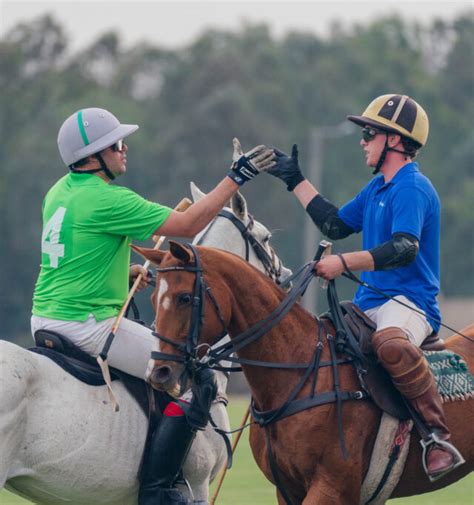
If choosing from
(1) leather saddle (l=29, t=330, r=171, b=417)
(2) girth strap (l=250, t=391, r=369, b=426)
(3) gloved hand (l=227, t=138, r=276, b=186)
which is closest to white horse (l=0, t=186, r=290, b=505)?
(1) leather saddle (l=29, t=330, r=171, b=417)

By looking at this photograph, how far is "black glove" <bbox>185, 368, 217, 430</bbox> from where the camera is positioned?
8.62 meters

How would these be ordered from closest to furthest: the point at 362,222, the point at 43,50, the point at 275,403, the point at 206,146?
the point at 275,403 < the point at 362,222 < the point at 206,146 < the point at 43,50

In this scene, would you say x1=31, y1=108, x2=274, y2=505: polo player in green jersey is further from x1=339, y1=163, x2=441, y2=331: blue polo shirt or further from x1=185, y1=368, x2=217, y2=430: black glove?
x1=339, y1=163, x2=441, y2=331: blue polo shirt

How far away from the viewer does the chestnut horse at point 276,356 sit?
775 centimetres

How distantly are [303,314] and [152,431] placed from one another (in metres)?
1.26

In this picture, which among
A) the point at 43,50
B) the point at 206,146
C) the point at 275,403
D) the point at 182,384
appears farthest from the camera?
the point at 43,50

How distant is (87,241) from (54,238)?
0.21 m

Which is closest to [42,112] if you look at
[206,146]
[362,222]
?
[206,146]

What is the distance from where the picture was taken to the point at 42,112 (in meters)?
60.0

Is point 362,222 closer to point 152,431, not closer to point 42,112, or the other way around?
point 152,431

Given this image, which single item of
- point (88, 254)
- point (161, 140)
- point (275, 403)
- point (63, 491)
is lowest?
point (161, 140)

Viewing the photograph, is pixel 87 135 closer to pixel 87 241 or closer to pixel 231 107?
pixel 87 241

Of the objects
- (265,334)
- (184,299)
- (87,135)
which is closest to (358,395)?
(265,334)

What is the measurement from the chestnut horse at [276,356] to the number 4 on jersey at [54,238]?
2.38ft
